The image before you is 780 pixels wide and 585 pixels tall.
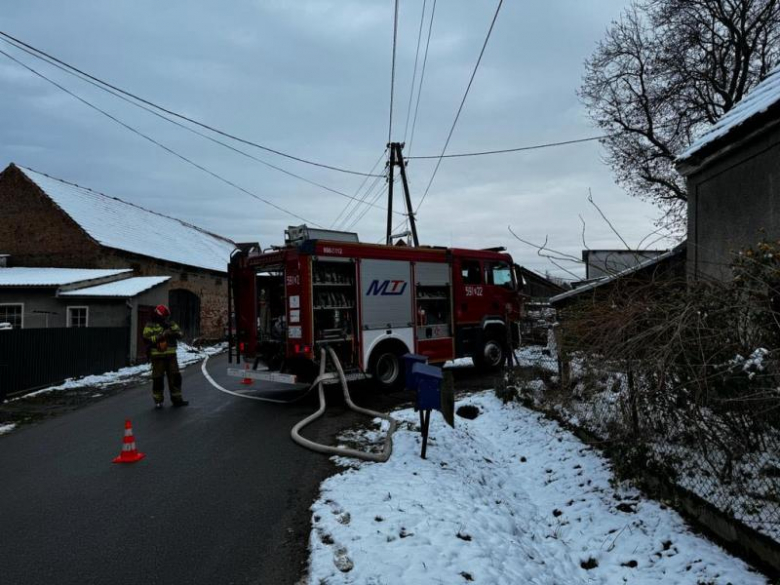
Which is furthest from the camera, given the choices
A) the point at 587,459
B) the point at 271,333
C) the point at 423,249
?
the point at 423,249

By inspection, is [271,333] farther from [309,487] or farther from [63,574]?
[63,574]

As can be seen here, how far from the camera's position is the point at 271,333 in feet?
32.1

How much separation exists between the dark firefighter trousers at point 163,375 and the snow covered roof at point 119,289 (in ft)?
30.6

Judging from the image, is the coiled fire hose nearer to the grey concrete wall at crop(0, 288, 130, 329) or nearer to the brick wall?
the grey concrete wall at crop(0, 288, 130, 329)

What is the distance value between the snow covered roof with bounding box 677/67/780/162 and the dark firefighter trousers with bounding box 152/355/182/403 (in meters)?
9.02

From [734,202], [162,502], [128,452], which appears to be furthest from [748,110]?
[128,452]

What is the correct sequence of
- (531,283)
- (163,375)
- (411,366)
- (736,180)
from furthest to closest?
(531,283), (163,375), (736,180), (411,366)

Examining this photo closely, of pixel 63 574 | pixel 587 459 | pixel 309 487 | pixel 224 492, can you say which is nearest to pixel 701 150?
pixel 587 459

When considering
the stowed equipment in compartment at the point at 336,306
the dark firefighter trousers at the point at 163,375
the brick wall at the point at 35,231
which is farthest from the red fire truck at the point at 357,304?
the brick wall at the point at 35,231

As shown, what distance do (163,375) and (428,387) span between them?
18.1 feet

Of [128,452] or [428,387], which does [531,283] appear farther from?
[128,452]

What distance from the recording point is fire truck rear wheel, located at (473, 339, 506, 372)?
12070 mm

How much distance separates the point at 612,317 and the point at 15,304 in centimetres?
1990

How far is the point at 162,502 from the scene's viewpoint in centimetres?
462
